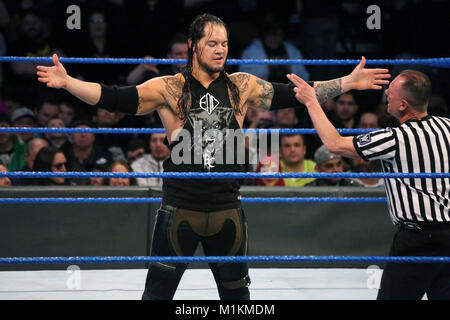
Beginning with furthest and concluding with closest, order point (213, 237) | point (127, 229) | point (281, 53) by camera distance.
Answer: point (281, 53), point (127, 229), point (213, 237)

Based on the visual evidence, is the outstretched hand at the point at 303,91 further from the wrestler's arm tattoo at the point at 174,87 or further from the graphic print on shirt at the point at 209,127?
the wrestler's arm tattoo at the point at 174,87

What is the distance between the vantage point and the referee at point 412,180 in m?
3.30

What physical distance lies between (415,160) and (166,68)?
4391mm

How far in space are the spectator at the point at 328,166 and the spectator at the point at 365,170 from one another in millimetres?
→ 106

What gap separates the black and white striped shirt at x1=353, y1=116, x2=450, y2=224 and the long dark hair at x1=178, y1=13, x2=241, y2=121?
572 millimetres

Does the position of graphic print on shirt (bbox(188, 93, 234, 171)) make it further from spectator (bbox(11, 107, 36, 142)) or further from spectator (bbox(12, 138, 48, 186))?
spectator (bbox(11, 107, 36, 142))

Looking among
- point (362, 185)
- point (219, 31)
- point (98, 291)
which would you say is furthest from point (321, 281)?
point (219, 31)

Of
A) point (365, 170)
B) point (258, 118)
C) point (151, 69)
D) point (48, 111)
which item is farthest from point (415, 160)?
point (48, 111)

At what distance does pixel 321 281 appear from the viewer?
17.0 feet

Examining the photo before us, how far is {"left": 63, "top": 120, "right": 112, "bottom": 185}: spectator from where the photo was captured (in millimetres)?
6215
